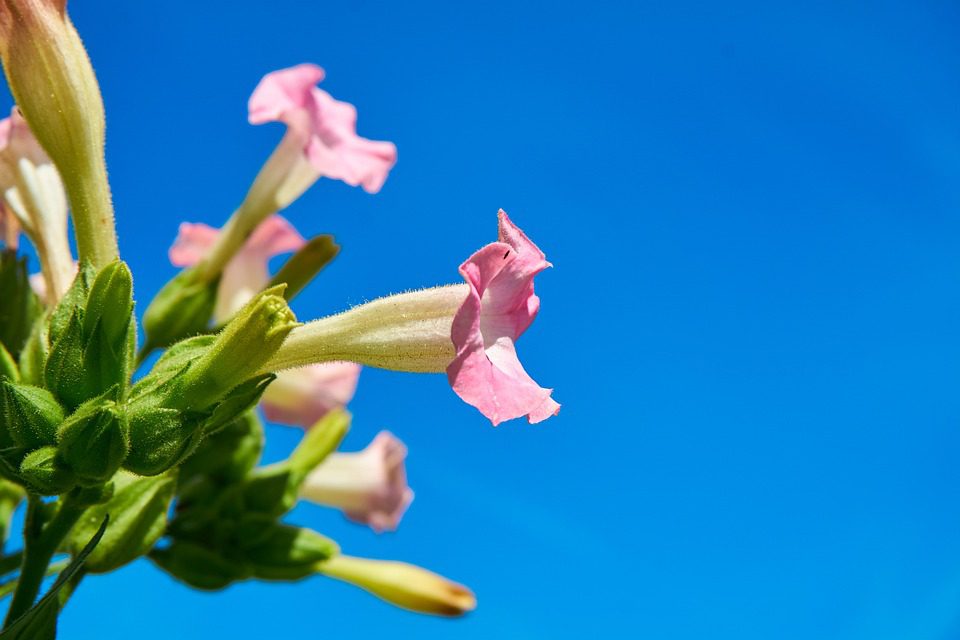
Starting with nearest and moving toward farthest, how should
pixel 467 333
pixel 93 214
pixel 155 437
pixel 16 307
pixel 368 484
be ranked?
pixel 467 333 → pixel 155 437 → pixel 93 214 → pixel 16 307 → pixel 368 484

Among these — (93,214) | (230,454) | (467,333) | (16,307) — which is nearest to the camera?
(467,333)

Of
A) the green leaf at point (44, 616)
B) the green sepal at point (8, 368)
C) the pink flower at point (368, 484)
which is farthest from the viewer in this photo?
the pink flower at point (368, 484)

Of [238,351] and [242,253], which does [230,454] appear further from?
[238,351]

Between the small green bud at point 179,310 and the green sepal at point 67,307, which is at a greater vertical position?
the small green bud at point 179,310

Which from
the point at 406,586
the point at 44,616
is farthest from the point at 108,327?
the point at 406,586

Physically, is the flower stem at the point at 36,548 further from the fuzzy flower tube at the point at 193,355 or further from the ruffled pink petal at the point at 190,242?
the ruffled pink petal at the point at 190,242

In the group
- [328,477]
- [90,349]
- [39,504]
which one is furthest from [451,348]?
[328,477]

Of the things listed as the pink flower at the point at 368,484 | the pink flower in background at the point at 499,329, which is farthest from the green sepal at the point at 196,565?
the pink flower in background at the point at 499,329
